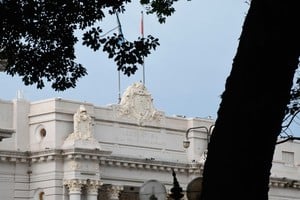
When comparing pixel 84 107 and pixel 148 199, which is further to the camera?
pixel 84 107

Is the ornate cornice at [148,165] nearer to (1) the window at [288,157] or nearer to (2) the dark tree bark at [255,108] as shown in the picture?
(1) the window at [288,157]

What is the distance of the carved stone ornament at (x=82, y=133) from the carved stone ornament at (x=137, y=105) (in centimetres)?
319

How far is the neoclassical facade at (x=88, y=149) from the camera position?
46.3m

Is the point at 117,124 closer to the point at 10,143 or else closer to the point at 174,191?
the point at 10,143

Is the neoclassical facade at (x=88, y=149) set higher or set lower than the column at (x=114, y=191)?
higher

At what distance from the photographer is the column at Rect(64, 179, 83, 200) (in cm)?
4569

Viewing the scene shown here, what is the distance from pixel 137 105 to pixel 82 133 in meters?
4.92

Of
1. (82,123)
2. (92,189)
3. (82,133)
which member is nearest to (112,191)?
(92,189)

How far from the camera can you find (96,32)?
11.6 meters

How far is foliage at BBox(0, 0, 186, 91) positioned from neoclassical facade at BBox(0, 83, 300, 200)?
31.6 meters

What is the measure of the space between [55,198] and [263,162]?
39822mm

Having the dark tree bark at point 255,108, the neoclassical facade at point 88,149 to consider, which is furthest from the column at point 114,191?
the dark tree bark at point 255,108

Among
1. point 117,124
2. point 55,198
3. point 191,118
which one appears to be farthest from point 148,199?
point 191,118

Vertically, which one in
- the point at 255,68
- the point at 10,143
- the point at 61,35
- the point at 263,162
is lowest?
the point at 263,162
